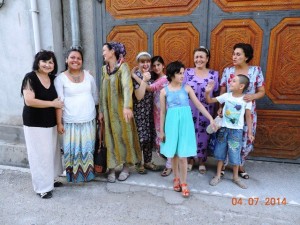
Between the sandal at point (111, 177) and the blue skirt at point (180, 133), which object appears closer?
the blue skirt at point (180, 133)

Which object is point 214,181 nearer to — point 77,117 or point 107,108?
point 107,108

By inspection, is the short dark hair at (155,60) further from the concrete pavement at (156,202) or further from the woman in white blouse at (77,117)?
the concrete pavement at (156,202)

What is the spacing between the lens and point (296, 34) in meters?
3.31

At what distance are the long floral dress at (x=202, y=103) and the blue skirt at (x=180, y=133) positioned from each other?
19.4 inches

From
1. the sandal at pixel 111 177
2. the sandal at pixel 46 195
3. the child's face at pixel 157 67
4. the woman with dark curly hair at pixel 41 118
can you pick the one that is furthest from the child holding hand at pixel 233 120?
the sandal at pixel 46 195

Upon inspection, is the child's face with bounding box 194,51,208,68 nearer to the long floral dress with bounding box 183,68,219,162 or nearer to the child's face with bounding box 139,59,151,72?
the long floral dress with bounding box 183,68,219,162

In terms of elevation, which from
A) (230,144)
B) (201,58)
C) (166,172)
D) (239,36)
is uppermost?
(239,36)

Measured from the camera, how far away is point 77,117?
2994mm

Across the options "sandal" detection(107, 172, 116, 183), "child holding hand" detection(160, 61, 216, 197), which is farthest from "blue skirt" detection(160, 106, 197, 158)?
"sandal" detection(107, 172, 116, 183)

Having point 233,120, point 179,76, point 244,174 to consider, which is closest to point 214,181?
point 244,174

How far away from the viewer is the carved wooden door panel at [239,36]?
3367 millimetres

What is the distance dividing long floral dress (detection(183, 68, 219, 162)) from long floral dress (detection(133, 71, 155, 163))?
21.1 inches

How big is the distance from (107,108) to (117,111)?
13 cm

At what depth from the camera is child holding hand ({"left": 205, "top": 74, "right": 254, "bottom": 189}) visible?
2.85 meters
